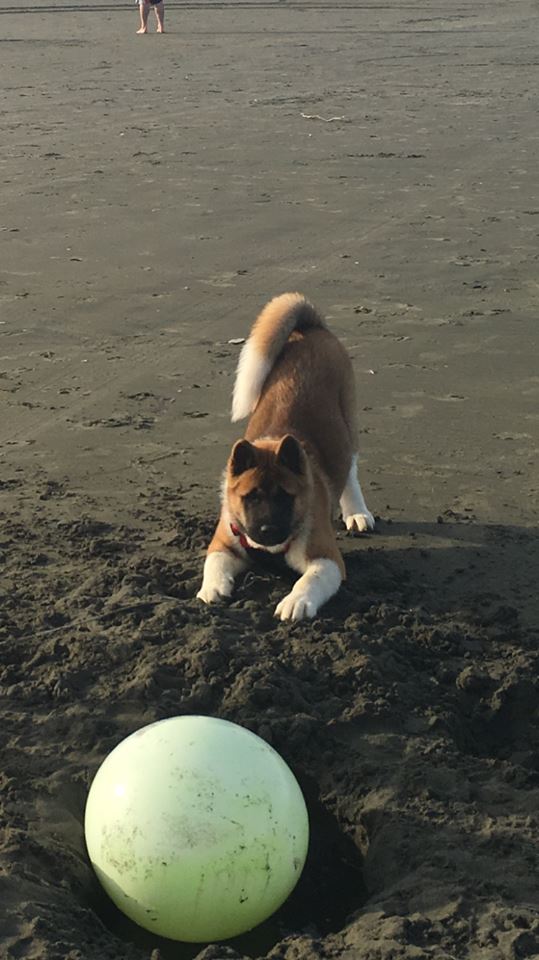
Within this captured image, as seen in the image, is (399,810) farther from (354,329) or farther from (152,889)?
(354,329)

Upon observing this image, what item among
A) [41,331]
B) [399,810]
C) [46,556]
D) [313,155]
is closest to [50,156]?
[313,155]

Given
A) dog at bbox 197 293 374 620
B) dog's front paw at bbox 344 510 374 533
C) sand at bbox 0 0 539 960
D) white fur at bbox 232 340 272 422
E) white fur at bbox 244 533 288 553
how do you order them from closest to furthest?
sand at bbox 0 0 539 960 < dog at bbox 197 293 374 620 < white fur at bbox 244 533 288 553 < dog's front paw at bbox 344 510 374 533 < white fur at bbox 232 340 272 422

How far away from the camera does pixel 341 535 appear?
661 centimetres

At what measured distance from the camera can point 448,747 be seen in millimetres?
4641

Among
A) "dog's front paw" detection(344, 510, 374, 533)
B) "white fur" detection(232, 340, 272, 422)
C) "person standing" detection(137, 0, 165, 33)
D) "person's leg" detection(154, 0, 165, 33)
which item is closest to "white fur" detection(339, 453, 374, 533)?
"dog's front paw" detection(344, 510, 374, 533)

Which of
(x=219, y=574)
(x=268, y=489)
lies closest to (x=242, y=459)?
(x=268, y=489)

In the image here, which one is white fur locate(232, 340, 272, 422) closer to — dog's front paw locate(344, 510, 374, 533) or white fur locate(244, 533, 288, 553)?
dog's front paw locate(344, 510, 374, 533)

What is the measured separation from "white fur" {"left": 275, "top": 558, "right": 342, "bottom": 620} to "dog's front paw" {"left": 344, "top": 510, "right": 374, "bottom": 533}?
2.60 feet

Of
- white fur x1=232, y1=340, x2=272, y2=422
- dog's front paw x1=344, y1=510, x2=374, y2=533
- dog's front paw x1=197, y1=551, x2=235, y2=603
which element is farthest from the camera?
white fur x1=232, y1=340, x2=272, y2=422

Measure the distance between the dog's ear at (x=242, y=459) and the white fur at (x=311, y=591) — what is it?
549 millimetres

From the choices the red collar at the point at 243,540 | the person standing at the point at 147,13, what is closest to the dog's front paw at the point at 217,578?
the red collar at the point at 243,540

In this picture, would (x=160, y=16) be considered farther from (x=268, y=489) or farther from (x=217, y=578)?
(x=217, y=578)

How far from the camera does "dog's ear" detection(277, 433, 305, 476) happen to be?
5.88 m

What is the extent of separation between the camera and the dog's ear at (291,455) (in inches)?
232
